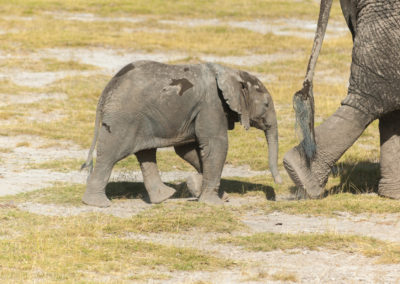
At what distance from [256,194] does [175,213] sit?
2.00 m

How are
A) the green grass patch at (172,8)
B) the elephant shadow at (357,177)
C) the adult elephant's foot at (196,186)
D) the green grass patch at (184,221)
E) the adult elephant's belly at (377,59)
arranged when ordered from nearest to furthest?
the green grass patch at (184,221) → the adult elephant's belly at (377,59) → the adult elephant's foot at (196,186) → the elephant shadow at (357,177) → the green grass patch at (172,8)

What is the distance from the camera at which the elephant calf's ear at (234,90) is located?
31.1 ft

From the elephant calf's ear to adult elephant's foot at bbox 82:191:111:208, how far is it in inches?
69.6

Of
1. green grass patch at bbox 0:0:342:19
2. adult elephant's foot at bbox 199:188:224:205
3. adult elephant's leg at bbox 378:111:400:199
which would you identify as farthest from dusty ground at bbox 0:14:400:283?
green grass patch at bbox 0:0:342:19

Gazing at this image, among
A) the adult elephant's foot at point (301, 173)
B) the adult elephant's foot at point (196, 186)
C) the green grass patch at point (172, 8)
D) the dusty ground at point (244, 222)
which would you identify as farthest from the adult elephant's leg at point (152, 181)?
the green grass patch at point (172, 8)

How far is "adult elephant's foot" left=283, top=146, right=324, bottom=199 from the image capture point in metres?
9.68

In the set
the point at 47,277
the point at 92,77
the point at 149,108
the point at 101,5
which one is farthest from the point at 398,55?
the point at 101,5

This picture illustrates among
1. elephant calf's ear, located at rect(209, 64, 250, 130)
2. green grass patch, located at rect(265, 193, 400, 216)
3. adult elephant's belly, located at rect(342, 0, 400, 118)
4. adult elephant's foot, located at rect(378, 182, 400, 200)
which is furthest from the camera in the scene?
adult elephant's foot, located at rect(378, 182, 400, 200)

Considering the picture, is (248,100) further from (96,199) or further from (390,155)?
(96,199)

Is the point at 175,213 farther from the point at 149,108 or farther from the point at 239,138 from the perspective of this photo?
the point at 239,138

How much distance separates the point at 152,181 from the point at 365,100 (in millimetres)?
2660

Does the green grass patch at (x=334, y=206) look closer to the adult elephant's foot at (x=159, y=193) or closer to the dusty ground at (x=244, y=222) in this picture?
the dusty ground at (x=244, y=222)

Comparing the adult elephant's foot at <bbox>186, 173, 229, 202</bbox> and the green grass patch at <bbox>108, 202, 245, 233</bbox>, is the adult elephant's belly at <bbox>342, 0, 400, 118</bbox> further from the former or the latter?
the green grass patch at <bbox>108, 202, 245, 233</bbox>

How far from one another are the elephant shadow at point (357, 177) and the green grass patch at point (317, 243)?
249 cm
